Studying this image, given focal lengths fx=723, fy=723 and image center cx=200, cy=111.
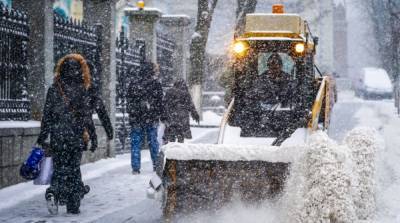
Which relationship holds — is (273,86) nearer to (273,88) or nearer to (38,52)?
(273,88)

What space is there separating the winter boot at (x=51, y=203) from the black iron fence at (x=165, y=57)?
10.8 metres

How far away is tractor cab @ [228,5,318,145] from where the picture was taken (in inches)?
409

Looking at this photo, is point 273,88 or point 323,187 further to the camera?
point 273,88

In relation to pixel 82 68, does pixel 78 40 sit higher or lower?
higher

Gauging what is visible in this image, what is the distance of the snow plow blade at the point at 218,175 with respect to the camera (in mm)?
6750

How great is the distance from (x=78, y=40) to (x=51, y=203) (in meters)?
5.71

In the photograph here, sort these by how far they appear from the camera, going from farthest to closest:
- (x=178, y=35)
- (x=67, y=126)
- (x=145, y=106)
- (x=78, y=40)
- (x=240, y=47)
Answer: (x=178, y=35), (x=78, y=40), (x=145, y=106), (x=240, y=47), (x=67, y=126)

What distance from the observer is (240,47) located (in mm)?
10508

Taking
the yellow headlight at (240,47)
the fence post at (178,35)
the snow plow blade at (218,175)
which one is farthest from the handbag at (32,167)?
the fence post at (178,35)

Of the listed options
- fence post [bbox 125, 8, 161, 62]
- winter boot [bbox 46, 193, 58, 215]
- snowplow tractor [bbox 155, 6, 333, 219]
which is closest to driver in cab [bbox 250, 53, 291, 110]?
snowplow tractor [bbox 155, 6, 333, 219]

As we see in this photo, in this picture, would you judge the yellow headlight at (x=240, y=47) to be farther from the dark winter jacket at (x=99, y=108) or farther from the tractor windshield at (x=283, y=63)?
the dark winter jacket at (x=99, y=108)

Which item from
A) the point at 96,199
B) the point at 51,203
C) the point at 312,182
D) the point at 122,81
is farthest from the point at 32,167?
the point at 122,81

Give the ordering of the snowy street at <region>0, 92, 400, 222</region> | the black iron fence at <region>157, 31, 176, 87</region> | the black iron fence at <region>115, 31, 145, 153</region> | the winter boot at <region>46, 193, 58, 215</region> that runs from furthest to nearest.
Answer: the black iron fence at <region>157, 31, 176, 87</region>, the black iron fence at <region>115, 31, 145, 153</region>, the winter boot at <region>46, 193, 58, 215</region>, the snowy street at <region>0, 92, 400, 222</region>

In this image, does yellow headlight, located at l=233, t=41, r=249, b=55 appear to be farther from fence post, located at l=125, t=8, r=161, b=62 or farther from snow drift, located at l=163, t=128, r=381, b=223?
fence post, located at l=125, t=8, r=161, b=62
